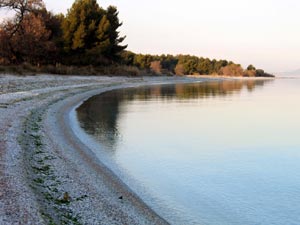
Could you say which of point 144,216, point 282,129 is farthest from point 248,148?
point 144,216

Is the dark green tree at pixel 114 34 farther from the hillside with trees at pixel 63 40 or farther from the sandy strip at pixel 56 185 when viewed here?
the sandy strip at pixel 56 185

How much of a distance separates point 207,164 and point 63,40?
41.4 metres

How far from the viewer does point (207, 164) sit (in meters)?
8.43

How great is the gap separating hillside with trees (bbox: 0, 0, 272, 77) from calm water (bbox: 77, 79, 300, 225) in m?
20.4

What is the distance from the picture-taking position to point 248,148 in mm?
10352

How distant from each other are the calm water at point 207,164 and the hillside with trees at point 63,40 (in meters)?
20.4

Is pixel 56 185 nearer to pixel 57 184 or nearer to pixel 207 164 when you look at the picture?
pixel 57 184

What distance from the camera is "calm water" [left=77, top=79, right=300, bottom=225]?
5.71 meters

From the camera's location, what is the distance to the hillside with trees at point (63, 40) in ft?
127

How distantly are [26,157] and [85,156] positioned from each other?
1.50 metres

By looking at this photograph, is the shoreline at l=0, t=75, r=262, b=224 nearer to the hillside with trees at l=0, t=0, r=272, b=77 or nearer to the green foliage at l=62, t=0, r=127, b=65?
the hillside with trees at l=0, t=0, r=272, b=77

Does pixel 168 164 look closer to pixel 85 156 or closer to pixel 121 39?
pixel 85 156

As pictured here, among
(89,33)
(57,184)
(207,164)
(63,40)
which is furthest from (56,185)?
(89,33)

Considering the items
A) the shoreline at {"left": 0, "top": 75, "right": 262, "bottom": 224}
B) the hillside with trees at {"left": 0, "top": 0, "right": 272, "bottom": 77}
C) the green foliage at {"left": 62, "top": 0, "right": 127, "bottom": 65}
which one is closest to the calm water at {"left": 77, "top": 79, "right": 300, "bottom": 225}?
the shoreline at {"left": 0, "top": 75, "right": 262, "bottom": 224}
